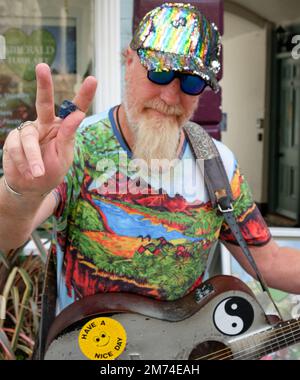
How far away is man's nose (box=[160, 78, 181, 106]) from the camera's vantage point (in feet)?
5.47

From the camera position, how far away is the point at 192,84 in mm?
1693

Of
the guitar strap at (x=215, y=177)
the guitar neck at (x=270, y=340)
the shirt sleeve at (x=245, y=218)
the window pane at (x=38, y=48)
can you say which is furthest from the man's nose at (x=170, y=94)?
the window pane at (x=38, y=48)

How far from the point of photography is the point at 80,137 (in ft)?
5.52

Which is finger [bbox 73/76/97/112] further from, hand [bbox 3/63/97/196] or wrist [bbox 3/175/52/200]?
wrist [bbox 3/175/52/200]

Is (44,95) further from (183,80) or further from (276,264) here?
→ (276,264)

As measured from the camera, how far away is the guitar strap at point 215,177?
1724mm

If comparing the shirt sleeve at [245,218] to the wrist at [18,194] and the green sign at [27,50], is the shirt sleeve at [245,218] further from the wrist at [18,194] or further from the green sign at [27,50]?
the green sign at [27,50]

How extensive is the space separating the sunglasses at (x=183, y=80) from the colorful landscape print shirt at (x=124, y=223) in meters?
0.17

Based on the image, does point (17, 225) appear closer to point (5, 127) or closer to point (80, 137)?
point (80, 137)

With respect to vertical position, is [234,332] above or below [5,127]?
below

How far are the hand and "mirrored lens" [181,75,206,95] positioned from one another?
455 millimetres

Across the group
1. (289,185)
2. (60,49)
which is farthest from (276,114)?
(60,49)

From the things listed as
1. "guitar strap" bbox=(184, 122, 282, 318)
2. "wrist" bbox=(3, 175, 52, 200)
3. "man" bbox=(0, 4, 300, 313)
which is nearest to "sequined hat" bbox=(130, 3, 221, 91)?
"man" bbox=(0, 4, 300, 313)

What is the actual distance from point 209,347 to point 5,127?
→ 1.90m
